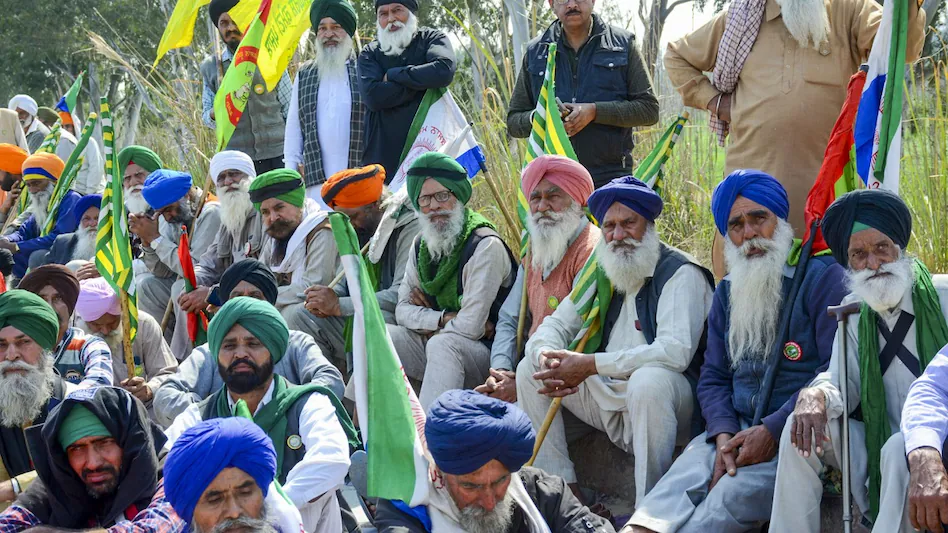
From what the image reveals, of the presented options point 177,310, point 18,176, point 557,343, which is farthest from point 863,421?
point 18,176

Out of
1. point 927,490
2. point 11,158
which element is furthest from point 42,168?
point 927,490

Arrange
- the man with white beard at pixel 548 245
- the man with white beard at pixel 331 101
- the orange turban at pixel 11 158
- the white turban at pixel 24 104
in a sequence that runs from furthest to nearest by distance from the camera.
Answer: the white turban at pixel 24 104, the orange turban at pixel 11 158, the man with white beard at pixel 331 101, the man with white beard at pixel 548 245

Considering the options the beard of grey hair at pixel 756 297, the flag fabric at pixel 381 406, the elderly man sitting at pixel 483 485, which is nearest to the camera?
the elderly man sitting at pixel 483 485

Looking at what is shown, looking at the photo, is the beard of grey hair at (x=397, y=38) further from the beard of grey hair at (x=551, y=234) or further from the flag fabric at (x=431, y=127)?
the beard of grey hair at (x=551, y=234)

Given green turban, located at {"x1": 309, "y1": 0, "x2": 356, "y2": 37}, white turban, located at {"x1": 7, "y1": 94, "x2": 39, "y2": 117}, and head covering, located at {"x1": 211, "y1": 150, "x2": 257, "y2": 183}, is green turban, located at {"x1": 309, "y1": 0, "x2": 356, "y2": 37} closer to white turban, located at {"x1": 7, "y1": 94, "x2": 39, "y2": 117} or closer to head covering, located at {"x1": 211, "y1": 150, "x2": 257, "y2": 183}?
head covering, located at {"x1": 211, "y1": 150, "x2": 257, "y2": 183}

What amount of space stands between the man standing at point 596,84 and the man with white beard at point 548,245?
0.54 meters

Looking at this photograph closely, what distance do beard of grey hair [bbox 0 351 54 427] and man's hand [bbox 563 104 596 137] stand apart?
2849 mm

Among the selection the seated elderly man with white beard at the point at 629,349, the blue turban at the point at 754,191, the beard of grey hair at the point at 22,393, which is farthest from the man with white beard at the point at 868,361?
the beard of grey hair at the point at 22,393

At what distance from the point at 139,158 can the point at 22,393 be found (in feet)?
13.0

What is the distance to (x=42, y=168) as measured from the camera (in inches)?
401

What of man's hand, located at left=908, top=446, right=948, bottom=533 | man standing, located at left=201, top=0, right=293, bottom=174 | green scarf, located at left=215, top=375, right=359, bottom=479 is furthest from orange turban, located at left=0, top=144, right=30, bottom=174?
man's hand, located at left=908, top=446, right=948, bottom=533

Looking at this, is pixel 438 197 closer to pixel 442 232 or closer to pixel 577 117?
pixel 442 232

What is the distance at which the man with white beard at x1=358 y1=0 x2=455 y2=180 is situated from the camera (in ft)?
24.1

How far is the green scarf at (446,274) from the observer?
627 cm
